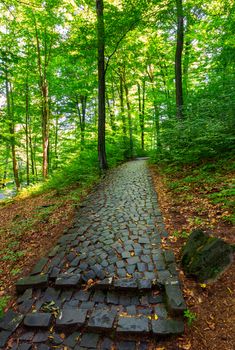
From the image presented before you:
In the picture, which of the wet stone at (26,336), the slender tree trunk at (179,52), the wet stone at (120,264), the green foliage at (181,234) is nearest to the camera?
the wet stone at (26,336)

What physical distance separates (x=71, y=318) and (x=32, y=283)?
100 centimetres

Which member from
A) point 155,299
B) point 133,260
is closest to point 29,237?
point 133,260

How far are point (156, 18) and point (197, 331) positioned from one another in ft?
38.9

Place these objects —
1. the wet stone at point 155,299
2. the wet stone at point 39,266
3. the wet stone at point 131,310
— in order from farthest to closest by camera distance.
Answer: the wet stone at point 39,266
the wet stone at point 155,299
the wet stone at point 131,310

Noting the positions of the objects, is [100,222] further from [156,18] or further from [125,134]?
[125,134]

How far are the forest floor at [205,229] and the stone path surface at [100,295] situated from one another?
0.58ft

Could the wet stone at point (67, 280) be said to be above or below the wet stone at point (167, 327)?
above

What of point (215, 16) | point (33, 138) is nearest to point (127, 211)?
point (215, 16)

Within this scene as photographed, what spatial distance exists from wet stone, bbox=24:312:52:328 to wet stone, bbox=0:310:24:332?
11cm

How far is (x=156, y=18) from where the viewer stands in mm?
9875

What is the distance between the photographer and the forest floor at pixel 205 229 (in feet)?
7.12

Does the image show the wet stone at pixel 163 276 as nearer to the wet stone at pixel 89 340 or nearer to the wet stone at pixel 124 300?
the wet stone at pixel 124 300

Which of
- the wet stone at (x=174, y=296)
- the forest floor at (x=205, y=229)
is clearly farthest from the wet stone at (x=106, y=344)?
the wet stone at (x=174, y=296)

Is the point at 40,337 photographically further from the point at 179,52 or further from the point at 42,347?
the point at 179,52
